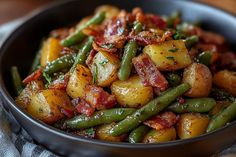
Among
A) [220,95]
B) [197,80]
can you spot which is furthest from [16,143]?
[220,95]

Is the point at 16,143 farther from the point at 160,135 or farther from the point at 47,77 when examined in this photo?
the point at 160,135

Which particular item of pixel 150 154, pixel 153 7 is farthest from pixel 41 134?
pixel 153 7

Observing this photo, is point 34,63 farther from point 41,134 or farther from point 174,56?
point 174,56

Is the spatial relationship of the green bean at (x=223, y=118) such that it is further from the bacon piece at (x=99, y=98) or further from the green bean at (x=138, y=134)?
the bacon piece at (x=99, y=98)

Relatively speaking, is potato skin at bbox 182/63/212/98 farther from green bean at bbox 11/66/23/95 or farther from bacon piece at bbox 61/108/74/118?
green bean at bbox 11/66/23/95

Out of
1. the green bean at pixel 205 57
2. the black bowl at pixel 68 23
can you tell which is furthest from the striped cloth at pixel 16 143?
the green bean at pixel 205 57

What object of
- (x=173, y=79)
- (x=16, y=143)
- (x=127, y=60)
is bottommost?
(x=16, y=143)
